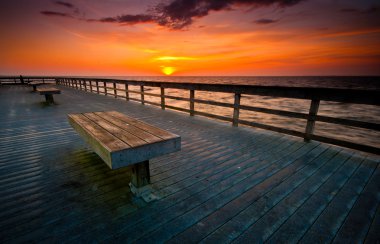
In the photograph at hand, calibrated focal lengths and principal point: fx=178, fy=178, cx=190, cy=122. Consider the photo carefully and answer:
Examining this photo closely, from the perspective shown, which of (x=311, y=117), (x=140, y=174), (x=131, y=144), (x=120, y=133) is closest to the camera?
(x=131, y=144)

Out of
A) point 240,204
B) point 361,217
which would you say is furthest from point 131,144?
point 361,217

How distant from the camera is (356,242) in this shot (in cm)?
158

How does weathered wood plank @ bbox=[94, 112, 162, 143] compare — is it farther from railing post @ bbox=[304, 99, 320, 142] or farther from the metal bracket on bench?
railing post @ bbox=[304, 99, 320, 142]

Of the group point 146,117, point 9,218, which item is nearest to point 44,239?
point 9,218

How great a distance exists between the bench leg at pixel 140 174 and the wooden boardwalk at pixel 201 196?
20 centimetres

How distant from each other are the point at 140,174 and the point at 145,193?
249mm

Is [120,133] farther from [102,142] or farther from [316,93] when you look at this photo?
[316,93]

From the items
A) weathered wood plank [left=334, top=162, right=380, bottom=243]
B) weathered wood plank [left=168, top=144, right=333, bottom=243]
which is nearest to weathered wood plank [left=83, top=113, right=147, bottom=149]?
weathered wood plank [left=168, top=144, right=333, bottom=243]

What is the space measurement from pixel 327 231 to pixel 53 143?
4762 mm

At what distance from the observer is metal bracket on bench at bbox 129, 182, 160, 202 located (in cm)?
208

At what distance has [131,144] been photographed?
1.80 m

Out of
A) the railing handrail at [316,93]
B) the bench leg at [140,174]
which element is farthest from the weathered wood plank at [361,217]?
the bench leg at [140,174]

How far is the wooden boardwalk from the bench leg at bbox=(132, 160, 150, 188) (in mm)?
205

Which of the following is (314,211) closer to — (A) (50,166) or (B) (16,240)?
(B) (16,240)
